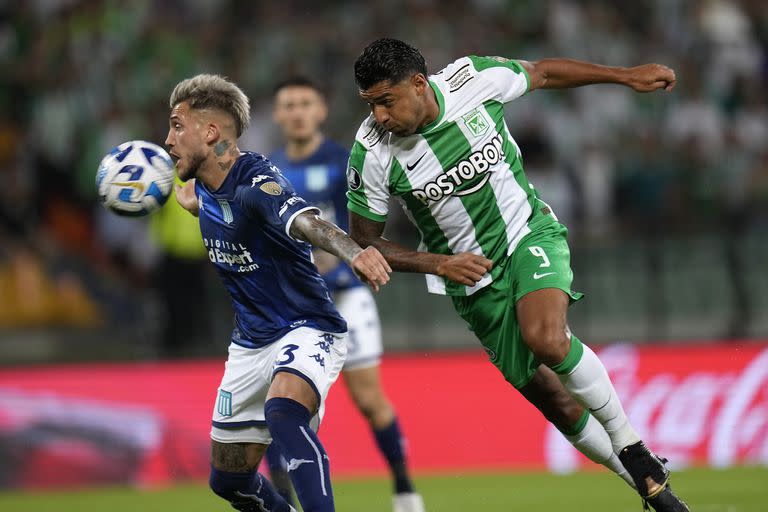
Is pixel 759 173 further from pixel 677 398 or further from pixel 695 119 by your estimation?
pixel 677 398

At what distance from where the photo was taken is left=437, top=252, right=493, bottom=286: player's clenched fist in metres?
5.36

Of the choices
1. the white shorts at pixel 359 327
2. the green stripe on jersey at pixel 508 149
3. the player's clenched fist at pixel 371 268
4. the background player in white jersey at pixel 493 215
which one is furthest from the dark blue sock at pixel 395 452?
the player's clenched fist at pixel 371 268

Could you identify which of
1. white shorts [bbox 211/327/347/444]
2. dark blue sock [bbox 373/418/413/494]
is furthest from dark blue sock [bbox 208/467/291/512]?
dark blue sock [bbox 373/418/413/494]

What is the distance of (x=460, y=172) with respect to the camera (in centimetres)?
586

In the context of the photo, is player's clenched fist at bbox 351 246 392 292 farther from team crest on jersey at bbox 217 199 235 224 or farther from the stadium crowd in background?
the stadium crowd in background

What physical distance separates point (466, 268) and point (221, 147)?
132 centimetres

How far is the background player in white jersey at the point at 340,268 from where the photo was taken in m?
7.81

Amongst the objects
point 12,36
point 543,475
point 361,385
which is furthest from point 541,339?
point 12,36

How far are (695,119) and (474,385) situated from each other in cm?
448

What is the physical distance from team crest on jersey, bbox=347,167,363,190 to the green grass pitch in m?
2.91

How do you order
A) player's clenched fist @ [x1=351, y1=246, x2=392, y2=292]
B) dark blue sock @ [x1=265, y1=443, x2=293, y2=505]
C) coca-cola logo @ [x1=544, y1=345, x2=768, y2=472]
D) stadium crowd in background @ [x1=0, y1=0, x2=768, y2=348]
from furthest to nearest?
1. stadium crowd in background @ [x1=0, y1=0, x2=768, y2=348]
2. coca-cola logo @ [x1=544, y1=345, x2=768, y2=472]
3. dark blue sock @ [x1=265, y1=443, x2=293, y2=505]
4. player's clenched fist @ [x1=351, y1=246, x2=392, y2=292]

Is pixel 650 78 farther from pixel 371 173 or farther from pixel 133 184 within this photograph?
pixel 133 184

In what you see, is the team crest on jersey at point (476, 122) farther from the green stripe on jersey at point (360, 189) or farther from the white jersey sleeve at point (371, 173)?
the green stripe on jersey at point (360, 189)

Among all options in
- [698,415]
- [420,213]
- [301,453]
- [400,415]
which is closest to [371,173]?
[420,213]
